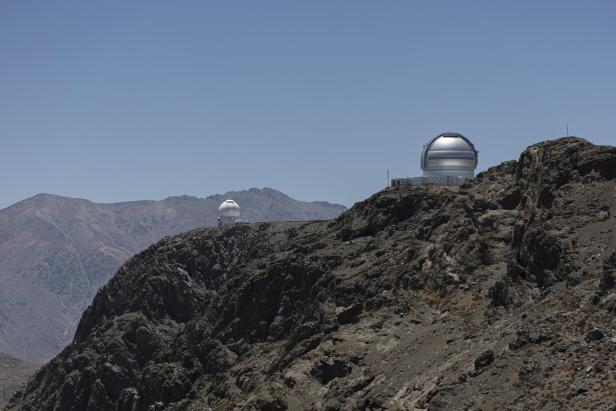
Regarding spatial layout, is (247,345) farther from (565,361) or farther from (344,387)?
(565,361)

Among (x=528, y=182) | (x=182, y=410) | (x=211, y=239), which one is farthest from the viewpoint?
(x=211, y=239)

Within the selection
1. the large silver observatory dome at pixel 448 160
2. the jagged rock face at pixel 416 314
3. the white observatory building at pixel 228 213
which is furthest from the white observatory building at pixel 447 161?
the white observatory building at pixel 228 213

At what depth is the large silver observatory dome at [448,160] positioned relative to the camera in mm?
111562

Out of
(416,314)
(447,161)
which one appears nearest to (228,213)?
(447,161)

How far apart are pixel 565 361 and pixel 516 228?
62.0 feet

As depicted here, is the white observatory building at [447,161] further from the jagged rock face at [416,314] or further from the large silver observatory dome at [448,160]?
the jagged rock face at [416,314]

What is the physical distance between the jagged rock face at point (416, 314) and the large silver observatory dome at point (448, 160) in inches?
350

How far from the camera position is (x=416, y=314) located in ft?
242

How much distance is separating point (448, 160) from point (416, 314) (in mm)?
40402

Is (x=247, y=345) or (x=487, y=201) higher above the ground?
(x=487, y=201)

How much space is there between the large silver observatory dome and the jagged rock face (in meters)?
8.89

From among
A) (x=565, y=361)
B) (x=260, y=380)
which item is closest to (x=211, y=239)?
(x=260, y=380)

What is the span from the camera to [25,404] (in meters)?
147

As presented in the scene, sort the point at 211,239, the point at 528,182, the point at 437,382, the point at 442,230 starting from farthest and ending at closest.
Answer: the point at 211,239
the point at 442,230
the point at 528,182
the point at 437,382
